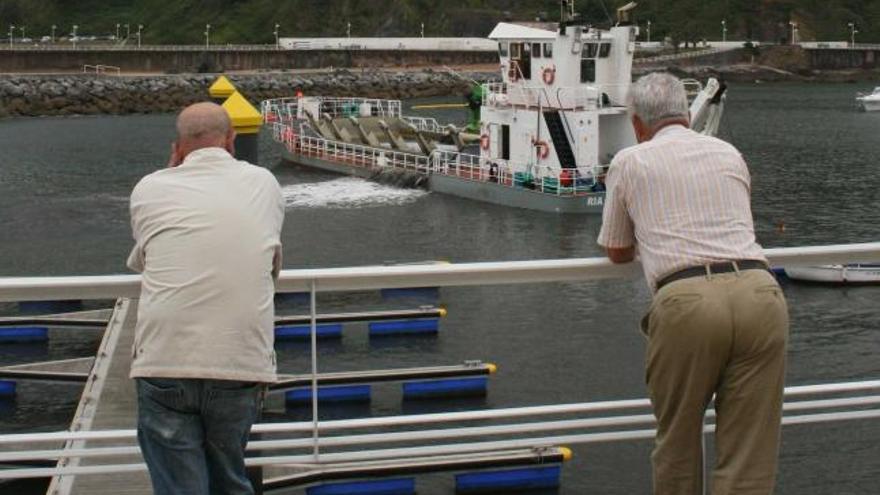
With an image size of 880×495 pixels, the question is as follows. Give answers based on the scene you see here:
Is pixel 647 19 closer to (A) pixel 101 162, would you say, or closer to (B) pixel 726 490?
(A) pixel 101 162

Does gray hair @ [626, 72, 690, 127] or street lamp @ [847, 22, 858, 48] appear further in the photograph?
street lamp @ [847, 22, 858, 48]

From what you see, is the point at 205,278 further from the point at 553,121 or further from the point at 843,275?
the point at 553,121

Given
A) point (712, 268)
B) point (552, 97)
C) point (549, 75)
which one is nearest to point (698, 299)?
point (712, 268)

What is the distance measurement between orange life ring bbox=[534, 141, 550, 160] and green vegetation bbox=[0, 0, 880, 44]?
4025 inches

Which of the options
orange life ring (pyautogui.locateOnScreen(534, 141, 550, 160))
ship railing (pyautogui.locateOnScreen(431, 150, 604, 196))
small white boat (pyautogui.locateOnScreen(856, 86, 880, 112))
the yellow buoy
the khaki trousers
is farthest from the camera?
small white boat (pyautogui.locateOnScreen(856, 86, 880, 112))

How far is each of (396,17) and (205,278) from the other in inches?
5852

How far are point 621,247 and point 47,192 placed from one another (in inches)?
1713

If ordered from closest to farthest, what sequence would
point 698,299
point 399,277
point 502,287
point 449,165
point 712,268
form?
1. point 698,299
2. point 712,268
3. point 399,277
4. point 502,287
5. point 449,165

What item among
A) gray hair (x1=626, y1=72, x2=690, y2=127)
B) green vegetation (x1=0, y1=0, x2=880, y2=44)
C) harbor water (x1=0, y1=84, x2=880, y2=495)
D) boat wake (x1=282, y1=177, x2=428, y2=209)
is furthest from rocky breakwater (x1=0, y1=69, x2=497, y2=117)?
gray hair (x1=626, y1=72, x2=690, y2=127)

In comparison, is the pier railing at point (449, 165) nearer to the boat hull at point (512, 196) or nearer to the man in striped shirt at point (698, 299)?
the boat hull at point (512, 196)

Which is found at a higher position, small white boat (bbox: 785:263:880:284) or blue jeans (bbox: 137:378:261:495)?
blue jeans (bbox: 137:378:261:495)

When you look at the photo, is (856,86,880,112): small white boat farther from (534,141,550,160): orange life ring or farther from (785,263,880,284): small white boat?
(785,263,880,284): small white boat

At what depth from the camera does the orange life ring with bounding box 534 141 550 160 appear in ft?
133

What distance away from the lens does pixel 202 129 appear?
14.6 ft
